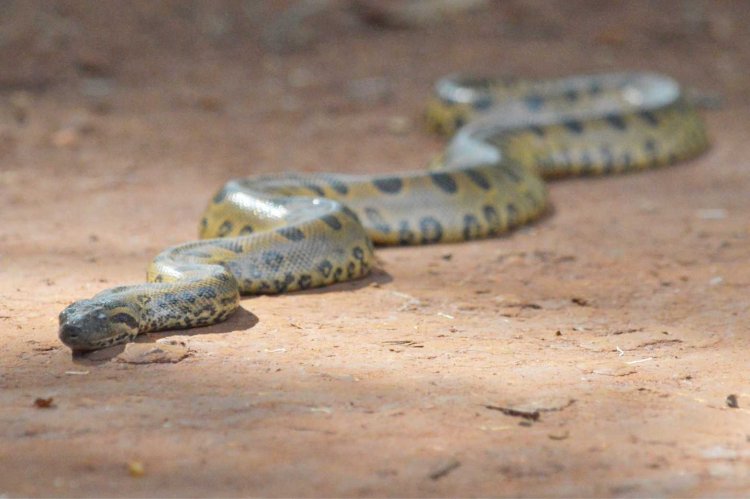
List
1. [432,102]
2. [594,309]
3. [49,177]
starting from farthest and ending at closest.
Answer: [432,102] < [49,177] < [594,309]

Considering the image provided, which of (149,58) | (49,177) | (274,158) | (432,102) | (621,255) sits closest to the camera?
(621,255)

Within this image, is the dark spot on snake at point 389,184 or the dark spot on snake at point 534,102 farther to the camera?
the dark spot on snake at point 534,102

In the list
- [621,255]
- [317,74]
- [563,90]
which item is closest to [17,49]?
[317,74]

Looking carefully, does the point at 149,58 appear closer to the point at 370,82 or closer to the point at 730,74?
the point at 370,82

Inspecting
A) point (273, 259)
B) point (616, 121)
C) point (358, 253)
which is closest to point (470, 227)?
point (358, 253)

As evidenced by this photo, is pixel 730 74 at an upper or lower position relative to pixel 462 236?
upper

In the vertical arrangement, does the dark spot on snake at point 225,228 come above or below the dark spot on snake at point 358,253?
above

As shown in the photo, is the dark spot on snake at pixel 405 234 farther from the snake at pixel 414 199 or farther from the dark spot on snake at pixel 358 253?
the dark spot on snake at pixel 358 253

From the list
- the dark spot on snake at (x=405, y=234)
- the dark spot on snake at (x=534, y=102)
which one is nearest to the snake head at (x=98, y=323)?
the dark spot on snake at (x=405, y=234)
